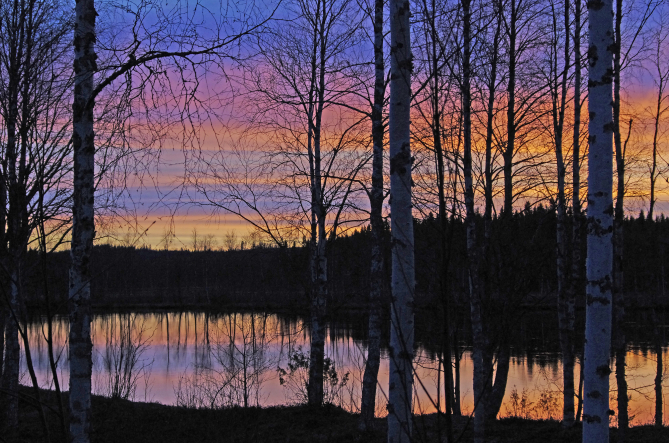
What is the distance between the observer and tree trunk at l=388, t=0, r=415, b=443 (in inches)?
118

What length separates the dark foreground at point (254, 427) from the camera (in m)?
8.75

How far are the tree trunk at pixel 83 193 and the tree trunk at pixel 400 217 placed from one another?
8.69ft

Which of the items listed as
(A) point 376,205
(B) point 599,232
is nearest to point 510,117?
(A) point 376,205

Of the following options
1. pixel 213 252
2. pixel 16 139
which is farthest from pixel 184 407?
pixel 213 252

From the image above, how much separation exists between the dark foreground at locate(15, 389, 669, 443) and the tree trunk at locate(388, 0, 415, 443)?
536cm

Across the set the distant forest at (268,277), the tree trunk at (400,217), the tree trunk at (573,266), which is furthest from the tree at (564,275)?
the tree trunk at (400,217)

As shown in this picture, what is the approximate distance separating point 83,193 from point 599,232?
409 centimetres

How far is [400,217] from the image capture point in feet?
10.3

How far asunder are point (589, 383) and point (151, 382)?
2068 cm

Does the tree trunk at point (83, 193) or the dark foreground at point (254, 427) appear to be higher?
the tree trunk at point (83, 193)

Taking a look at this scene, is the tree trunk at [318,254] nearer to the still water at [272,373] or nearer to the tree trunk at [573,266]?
the still water at [272,373]

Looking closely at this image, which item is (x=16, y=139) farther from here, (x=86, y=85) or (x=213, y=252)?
(x=213, y=252)

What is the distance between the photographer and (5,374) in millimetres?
9625

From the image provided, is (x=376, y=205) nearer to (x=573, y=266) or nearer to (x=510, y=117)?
(x=510, y=117)
